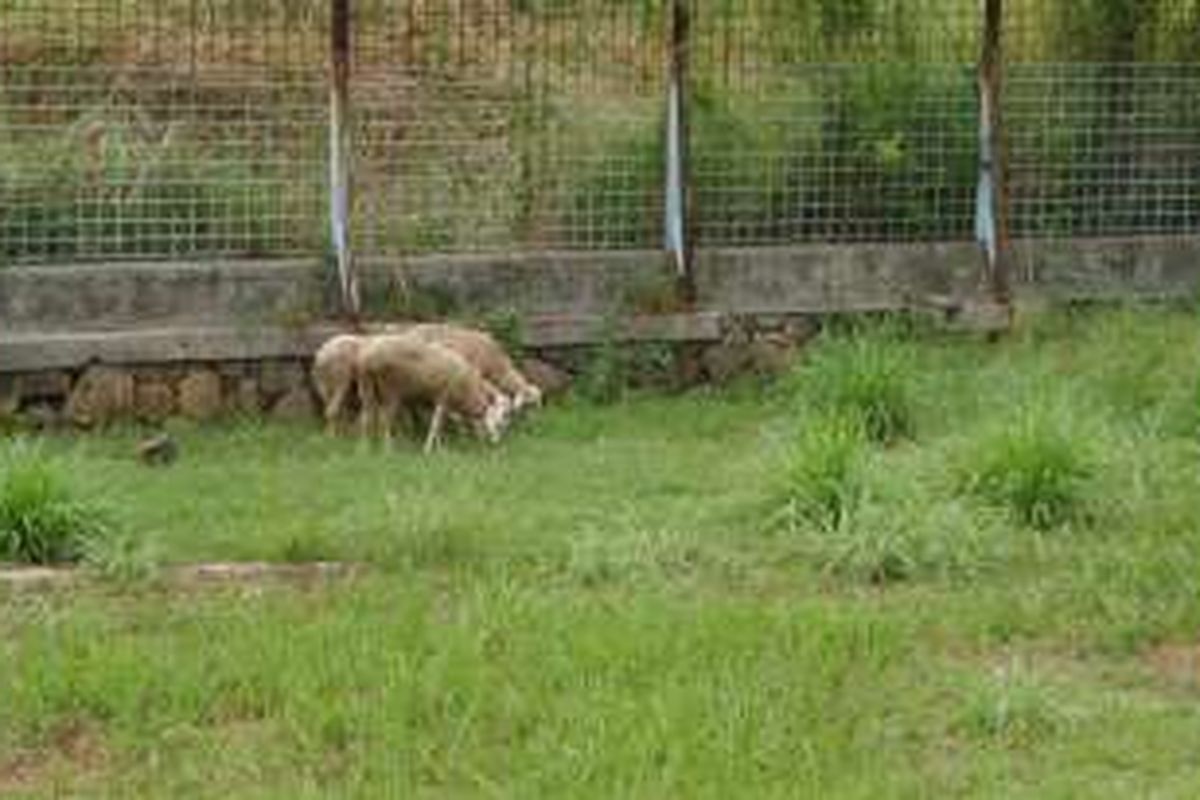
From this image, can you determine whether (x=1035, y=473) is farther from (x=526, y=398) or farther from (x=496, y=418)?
(x=526, y=398)

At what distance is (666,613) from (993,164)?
5389 mm

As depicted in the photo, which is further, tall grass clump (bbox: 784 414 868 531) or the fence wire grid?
the fence wire grid

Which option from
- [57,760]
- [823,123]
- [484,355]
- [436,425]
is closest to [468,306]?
[484,355]

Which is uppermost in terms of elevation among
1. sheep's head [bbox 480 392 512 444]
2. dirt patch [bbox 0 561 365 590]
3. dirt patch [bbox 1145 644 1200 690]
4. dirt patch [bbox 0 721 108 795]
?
sheep's head [bbox 480 392 512 444]

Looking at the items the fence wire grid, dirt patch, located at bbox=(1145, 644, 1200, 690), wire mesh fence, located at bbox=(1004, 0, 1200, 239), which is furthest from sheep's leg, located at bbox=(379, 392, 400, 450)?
dirt patch, located at bbox=(1145, 644, 1200, 690)

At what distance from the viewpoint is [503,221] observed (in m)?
11.7

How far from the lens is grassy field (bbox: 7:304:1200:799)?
6.20 metres

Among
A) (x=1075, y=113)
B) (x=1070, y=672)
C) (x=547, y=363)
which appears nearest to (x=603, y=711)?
(x=1070, y=672)

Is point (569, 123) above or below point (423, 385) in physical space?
above

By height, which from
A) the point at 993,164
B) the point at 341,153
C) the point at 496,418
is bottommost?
the point at 496,418

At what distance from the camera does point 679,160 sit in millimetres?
11789

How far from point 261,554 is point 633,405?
10.4ft

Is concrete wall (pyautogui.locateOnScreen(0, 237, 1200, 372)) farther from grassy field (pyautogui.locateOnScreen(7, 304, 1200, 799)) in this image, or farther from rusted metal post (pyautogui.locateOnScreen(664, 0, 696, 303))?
grassy field (pyautogui.locateOnScreen(7, 304, 1200, 799))

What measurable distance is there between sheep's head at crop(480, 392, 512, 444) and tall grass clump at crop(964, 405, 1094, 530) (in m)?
2.16
